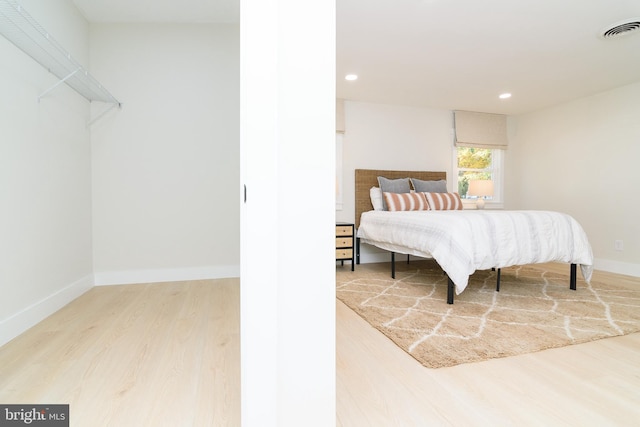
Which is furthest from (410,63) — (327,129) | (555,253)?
(327,129)

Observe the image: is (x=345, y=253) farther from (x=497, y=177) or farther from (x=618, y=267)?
(x=618, y=267)

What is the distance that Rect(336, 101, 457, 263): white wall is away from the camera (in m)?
4.57

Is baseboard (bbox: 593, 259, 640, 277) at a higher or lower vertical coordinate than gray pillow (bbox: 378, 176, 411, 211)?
lower

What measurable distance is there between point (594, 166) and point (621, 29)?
7.11 feet

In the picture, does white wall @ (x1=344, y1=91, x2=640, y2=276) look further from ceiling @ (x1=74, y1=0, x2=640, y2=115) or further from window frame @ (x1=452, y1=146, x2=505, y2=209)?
ceiling @ (x1=74, y1=0, x2=640, y2=115)

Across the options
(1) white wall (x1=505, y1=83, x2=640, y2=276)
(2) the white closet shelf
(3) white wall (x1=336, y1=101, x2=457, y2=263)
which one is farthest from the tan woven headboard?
(2) the white closet shelf

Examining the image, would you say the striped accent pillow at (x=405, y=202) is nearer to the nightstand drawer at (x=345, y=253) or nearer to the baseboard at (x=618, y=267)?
the nightstand drawer at (x=345, y=253)

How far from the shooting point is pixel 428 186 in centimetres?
452

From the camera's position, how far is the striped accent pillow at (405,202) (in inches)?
161

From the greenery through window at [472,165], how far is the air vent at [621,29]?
2445mm

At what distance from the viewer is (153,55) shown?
321 centimetres

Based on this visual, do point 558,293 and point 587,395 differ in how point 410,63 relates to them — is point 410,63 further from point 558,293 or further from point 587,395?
point 587,395

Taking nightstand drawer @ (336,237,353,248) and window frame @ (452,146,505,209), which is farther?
window frame @ (452,146,505,209)

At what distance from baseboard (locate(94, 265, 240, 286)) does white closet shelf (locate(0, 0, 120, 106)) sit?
5.65 feet
